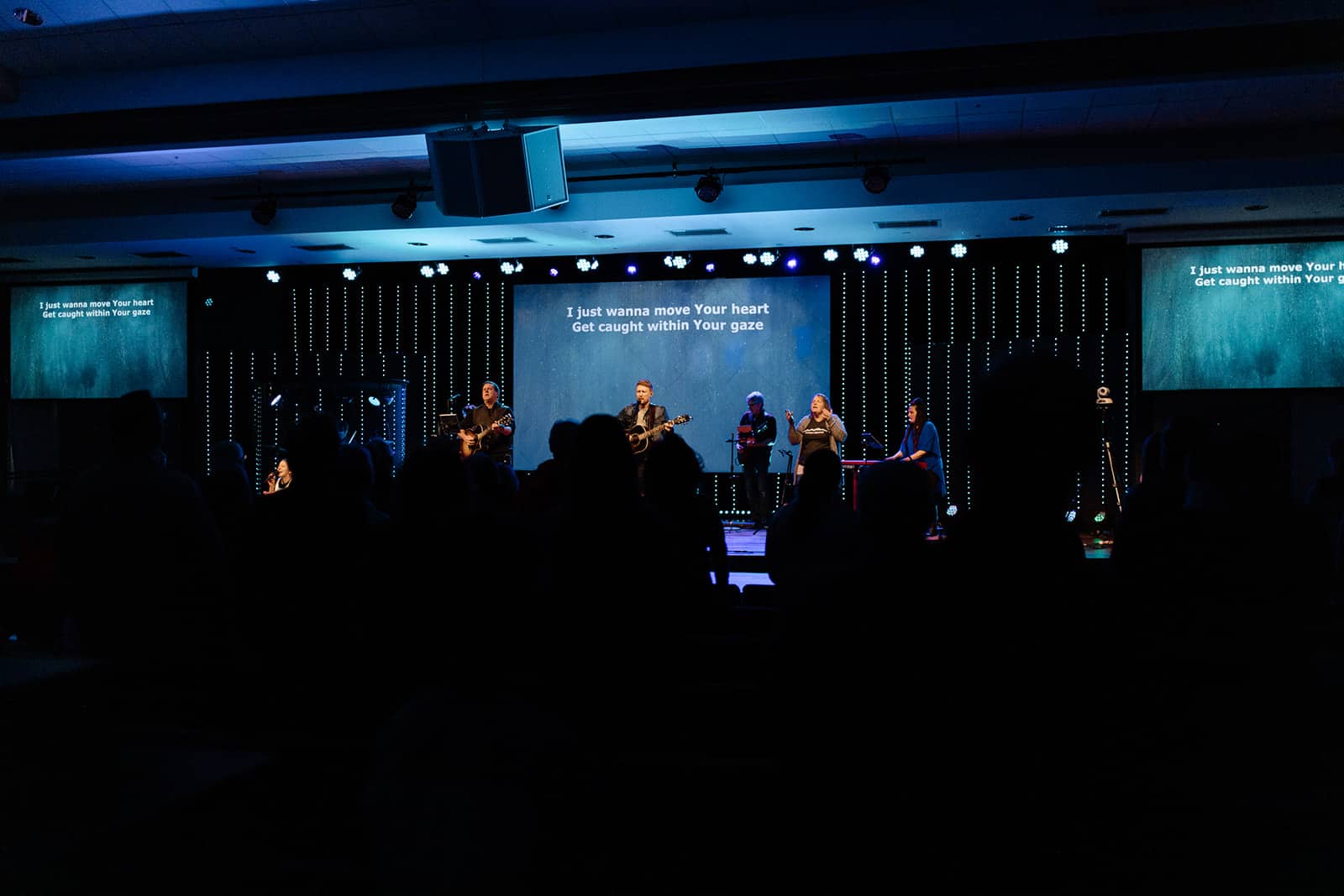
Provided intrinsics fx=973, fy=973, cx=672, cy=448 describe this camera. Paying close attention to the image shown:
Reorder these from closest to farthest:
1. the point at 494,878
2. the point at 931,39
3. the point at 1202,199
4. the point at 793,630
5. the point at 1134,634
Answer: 1. the point at 1134,634
2. the point at 793,630
3. the point at 494,878
4. the point at 931,39
5. the point at 1202,199

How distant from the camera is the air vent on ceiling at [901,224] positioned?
9352mm

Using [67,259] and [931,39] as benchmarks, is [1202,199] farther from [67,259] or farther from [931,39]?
[67,259]

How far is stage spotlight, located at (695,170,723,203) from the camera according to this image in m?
8.62

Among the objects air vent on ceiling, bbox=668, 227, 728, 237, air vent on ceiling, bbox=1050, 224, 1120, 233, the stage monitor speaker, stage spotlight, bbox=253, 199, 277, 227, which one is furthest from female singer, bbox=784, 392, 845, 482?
stage spotlight, bbox=253, 199, 277, 227

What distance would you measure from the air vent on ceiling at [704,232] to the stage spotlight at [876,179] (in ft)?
5.58

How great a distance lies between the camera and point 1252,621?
1.94 meters

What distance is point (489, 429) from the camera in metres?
9.81

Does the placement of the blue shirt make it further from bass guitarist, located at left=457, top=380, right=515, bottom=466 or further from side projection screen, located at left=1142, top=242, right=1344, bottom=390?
bass guitarist, located at left=457, top=380, right=515, bottom=466

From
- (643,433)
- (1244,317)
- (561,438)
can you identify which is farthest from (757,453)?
(561,438)

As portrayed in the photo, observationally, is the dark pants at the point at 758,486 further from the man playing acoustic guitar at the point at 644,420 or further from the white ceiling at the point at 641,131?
the white ceiling at the point at 641,131

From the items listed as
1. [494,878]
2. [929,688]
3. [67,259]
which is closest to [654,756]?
[494,878]

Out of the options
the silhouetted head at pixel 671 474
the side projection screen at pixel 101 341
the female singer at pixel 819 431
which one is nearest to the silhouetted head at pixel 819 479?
the silhouetted head at pixel 671 474

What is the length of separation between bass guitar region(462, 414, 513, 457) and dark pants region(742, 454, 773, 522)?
99.2 inches

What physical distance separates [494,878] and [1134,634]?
102 cm
